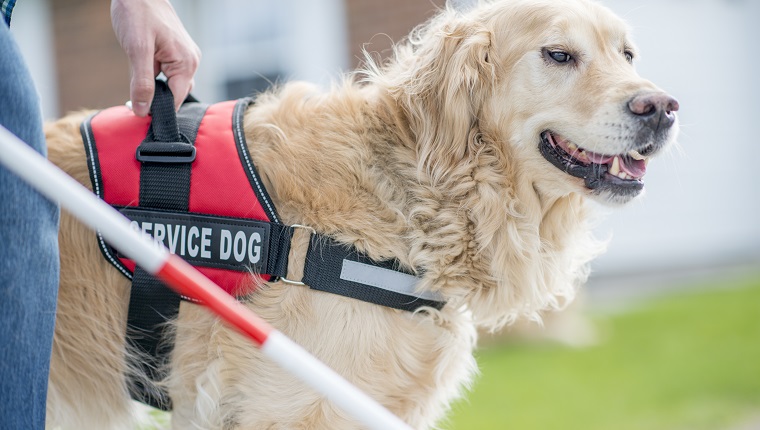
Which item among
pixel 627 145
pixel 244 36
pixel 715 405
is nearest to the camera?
pixel 627 145

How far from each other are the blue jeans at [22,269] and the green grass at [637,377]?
12.3ft

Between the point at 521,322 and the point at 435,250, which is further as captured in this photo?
the point at 521,322

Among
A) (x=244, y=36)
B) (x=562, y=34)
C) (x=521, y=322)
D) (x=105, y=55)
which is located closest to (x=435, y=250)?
(x=562, y=34)

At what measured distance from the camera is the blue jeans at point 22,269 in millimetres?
1590

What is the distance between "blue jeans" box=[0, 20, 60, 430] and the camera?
1590 mm

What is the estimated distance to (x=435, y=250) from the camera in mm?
2414

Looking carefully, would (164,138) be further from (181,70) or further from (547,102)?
(547,102)

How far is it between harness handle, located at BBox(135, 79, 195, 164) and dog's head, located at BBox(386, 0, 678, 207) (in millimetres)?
761

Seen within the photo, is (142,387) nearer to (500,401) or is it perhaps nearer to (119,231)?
(119,231)

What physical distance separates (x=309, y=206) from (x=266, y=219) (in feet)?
0.47

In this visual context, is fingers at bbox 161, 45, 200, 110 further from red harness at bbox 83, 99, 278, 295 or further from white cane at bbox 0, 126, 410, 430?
white cane at bbox 0, 126, 410, 430

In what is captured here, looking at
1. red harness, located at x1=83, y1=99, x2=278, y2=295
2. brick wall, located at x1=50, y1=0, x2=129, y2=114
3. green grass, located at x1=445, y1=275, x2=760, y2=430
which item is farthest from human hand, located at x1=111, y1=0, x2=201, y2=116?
brick wall, located at x1=50, y1=0, x2=129, y2=114

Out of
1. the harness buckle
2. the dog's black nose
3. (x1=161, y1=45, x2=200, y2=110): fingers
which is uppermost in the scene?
the dog's black nose

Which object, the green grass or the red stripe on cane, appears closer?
the red stripe on cane
